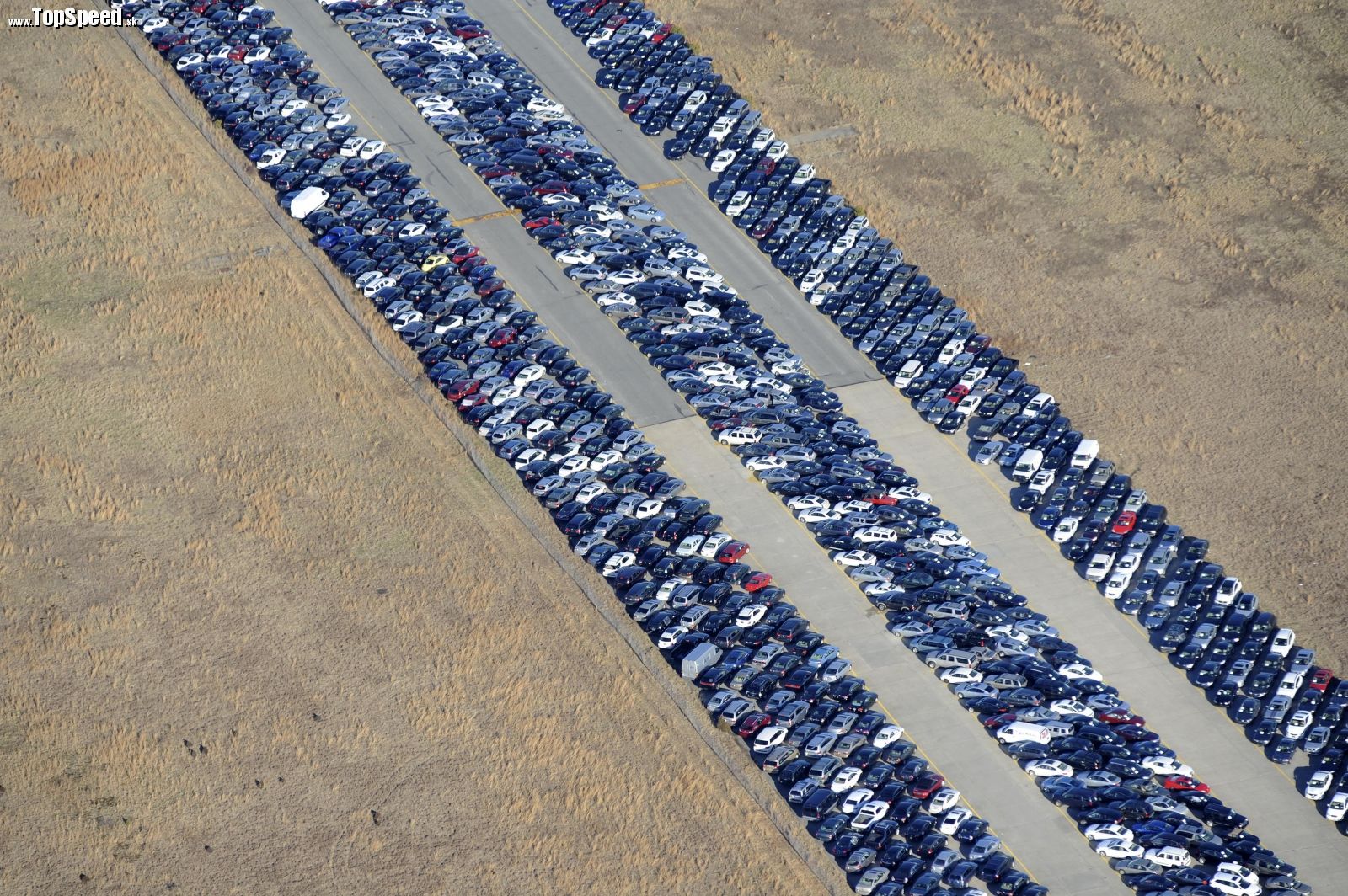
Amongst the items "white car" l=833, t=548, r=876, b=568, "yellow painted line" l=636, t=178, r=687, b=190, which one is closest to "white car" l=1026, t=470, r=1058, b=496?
"white car" l=833, t=548, r=876, b=568

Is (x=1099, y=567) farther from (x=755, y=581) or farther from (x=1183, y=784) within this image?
(x=755, y=581)

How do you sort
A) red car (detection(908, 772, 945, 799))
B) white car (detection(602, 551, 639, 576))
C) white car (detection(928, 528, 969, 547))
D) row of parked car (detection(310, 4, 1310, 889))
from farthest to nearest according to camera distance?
1. row of parked car (detection(310, 4, 1310, 889))
2. white car (detection(928, 528, 969, 547))
3. white car (detection(602, 551, 639, 576))
4. red car (detection(908, 772, 945, 799))

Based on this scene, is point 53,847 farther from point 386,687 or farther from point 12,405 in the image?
point 12,405

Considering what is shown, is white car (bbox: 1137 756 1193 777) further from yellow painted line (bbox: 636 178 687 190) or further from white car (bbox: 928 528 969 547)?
yellow painted line (bbox: 636 178 687 190)

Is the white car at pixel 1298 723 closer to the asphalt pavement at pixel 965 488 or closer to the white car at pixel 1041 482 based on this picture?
the asphalt pavement at pixel 965 488

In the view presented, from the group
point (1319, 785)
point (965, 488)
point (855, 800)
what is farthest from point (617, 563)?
point (1319, 785)

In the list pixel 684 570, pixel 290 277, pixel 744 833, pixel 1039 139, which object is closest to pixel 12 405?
pixel 290 277

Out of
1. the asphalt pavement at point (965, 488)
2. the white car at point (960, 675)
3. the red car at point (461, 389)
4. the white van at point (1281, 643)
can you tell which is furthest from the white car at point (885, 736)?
the red car at point (461, 389)
